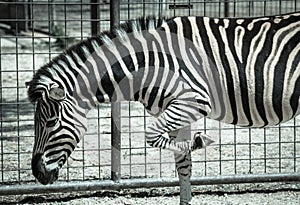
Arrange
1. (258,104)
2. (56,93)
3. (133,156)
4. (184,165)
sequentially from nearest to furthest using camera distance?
(56,93) < (258,104) < (184,165) < (133,156)

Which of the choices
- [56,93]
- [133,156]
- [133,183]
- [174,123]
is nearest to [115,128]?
[133,183]

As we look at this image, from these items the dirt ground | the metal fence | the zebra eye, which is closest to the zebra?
the zebra eye

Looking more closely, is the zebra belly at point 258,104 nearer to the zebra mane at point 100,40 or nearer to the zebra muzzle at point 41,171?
the zebra mane at point 100,40

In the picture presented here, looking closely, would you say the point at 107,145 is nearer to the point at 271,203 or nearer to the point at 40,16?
the point at 271,203

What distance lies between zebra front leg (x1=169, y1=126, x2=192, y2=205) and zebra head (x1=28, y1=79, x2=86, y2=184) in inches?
28.7

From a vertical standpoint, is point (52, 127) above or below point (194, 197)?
above

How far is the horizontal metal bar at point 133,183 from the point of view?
5578 mm

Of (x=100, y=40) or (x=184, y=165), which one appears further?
(x=184, y=165)

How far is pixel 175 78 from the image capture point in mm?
4586

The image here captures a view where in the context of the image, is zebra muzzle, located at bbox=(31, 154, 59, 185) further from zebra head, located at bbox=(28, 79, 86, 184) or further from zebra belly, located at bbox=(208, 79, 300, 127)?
zebra belly, located at bbox=(208, 79, 300, 127)

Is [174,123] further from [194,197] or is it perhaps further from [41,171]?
[194,197]

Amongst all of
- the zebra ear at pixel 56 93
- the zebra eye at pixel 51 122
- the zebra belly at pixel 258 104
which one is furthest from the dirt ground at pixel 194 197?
the zebra ear at pixel 56 93

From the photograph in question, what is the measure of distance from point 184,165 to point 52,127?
110 cm

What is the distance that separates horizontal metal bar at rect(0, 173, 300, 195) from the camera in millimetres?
5578
